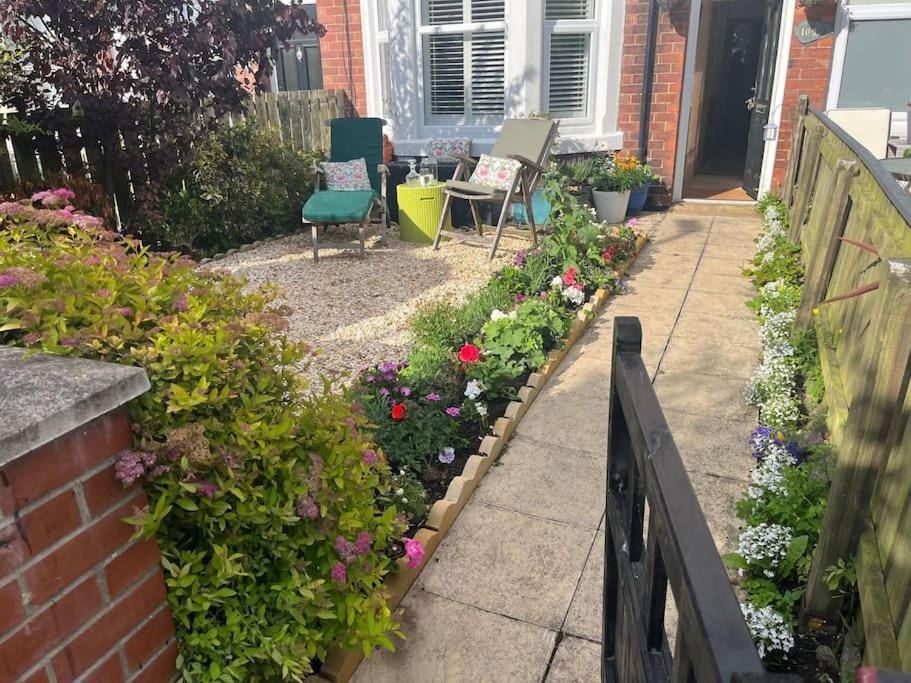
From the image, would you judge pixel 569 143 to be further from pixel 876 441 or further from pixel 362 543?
pixel 362 543

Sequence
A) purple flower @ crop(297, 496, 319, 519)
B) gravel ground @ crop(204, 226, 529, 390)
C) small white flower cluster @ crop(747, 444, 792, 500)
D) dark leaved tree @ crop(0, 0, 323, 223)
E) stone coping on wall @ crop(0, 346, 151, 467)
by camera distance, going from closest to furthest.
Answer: stone coping on wall @ crop(0, 346, 151, 467)
purple flower @ crop(297, 496, 319, 519)
small white flower cluster @ crop(747, 444, 792, 500)
gravel ground @ crop(204, 226, 529, 390)
dark leaved tree @ crop(0, 0, 323, 223)

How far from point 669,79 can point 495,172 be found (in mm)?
2276

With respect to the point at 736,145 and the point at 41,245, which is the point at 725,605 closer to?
the point at 41,245

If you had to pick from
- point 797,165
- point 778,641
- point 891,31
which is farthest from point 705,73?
point 778,641

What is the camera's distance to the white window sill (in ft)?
23.0

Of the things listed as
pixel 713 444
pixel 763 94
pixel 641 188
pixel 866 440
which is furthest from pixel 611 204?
pixel 866 440

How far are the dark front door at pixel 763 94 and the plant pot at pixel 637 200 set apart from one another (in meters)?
1.21

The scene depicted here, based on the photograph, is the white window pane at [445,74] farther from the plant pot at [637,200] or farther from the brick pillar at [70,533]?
the brick pillar at [70,533]

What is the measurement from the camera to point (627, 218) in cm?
706

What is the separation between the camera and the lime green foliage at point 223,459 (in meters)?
1.32

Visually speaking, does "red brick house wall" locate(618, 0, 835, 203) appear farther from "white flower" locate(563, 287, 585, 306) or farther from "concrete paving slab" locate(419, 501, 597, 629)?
"concrete paving slab" locate(419, 501, 597, 629)

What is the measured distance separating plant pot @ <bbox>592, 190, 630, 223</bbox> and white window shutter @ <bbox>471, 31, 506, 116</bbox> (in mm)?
1436

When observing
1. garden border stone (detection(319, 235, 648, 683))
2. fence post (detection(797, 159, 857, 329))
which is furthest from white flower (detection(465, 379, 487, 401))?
fence post (detection(797, 159, 857, 329))

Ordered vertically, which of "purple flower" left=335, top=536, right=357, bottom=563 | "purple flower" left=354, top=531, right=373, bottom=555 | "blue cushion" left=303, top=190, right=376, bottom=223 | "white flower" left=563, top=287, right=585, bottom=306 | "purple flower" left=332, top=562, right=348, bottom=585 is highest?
"blue cushion" left=303, top=190, right=376, bottom=223
